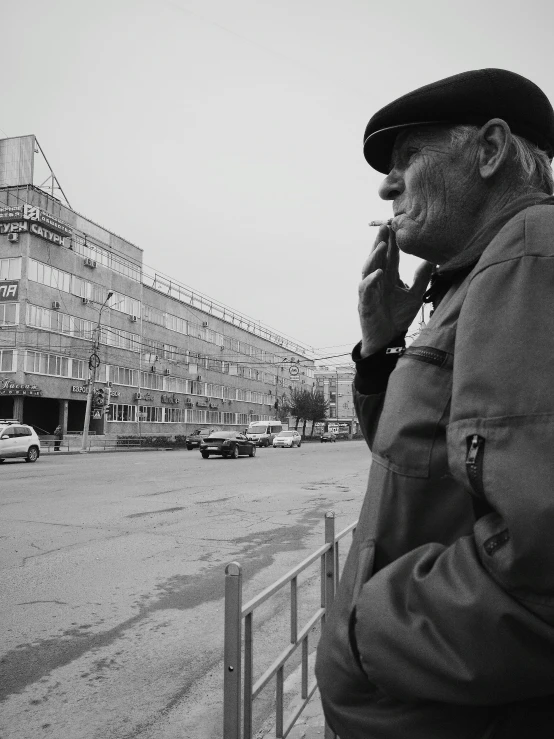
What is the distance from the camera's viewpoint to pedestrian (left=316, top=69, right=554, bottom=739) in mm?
835

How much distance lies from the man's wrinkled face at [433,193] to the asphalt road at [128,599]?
9.22ft

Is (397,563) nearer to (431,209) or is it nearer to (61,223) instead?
(431,209)

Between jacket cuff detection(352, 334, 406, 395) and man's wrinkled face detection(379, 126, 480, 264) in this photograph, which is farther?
jacket cuff detection(352, 334, 406, 395)

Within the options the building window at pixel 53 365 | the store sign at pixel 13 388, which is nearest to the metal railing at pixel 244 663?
the store sign at pixel 13 388

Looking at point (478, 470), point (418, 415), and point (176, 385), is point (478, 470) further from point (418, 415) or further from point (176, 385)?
point (176, 385)

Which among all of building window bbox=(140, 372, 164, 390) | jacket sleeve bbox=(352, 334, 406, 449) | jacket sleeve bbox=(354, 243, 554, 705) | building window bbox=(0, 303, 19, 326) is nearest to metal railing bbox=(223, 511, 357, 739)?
jacket sleeve bbox=(352, 334, 406, 449)

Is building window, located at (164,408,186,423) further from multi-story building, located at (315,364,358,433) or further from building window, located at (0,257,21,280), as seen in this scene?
multi-story building, located at (315,364,358,433)

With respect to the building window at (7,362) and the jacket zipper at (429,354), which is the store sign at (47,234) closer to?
the building window at (7,362)

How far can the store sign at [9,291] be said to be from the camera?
41406 millimetres

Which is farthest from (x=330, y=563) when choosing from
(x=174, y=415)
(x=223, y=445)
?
(x=174, y=415)

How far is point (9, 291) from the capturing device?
41.5 meters

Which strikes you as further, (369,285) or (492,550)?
(369,285)

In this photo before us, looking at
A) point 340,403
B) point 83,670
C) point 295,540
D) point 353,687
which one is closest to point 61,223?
point 295,540

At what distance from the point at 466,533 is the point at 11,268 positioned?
148 ft
